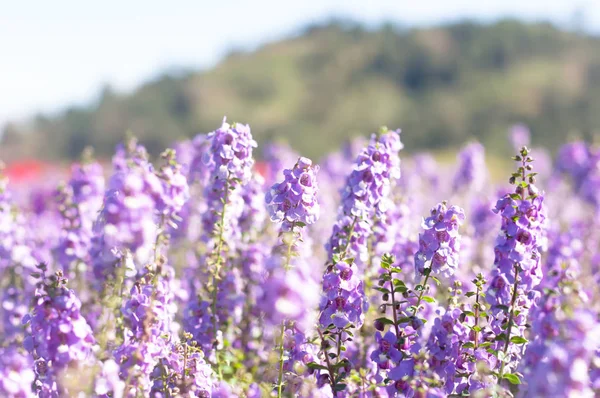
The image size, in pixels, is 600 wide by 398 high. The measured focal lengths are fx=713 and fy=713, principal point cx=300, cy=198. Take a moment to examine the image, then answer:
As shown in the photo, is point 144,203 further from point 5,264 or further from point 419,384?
point 5,264

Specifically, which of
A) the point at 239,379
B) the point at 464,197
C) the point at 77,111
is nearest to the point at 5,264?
the point at 239,379

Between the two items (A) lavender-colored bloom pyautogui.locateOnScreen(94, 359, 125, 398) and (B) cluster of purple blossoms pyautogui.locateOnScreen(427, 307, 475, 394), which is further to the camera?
(B) cluster of purple blossoms pyautogui.locateOnScreen(427, 307, 475, 394)

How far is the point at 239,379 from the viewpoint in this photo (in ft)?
18.6

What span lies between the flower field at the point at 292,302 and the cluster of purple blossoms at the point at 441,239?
0.01 m

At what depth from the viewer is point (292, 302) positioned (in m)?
3.35

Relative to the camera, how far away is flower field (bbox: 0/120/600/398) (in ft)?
12.4

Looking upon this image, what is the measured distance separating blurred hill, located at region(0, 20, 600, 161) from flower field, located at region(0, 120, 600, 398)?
60.2m

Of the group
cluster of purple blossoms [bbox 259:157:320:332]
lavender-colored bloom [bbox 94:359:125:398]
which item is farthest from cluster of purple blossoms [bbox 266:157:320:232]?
lavender-colored bloom [bbox 94:359:125:398]

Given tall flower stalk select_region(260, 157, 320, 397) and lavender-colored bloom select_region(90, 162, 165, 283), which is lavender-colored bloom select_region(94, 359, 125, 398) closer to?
lavender-colored bloom select_region(90, 162, 165, 283)

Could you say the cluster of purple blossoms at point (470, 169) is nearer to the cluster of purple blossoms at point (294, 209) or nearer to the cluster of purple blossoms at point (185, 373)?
the cluster of purple blossoms at point (294, 209)

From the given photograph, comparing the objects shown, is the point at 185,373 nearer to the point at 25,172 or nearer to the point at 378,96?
the point at 25,172

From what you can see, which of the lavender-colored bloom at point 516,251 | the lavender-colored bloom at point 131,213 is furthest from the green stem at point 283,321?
the lavender-colored bloom at point 516,251

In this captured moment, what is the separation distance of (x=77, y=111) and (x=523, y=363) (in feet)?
341

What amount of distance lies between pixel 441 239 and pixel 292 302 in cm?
196
